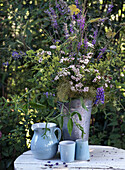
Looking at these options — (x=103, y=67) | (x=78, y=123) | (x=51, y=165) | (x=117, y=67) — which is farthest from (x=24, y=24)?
(x=51, y=165)

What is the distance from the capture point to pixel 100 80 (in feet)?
4.79

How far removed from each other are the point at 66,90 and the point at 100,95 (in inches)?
7.6

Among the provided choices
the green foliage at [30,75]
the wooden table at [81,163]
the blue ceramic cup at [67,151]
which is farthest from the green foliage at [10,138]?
the blue ceramic cup at [67,151]

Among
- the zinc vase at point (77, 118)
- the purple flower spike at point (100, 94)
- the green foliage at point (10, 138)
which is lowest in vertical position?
the green foliage at point (10, 138)

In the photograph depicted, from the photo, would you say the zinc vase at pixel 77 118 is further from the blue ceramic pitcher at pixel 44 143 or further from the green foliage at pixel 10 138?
the green foliage at pixel 10 138

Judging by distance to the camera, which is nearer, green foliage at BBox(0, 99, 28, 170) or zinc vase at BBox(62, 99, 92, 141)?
zinc vase at BBox(62, 99, 92, 141)

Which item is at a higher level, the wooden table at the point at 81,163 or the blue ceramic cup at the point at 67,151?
the blue ceramic cup at the point at 67,151

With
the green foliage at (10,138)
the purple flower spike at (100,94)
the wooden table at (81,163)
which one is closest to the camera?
the wooden table at (81,163)

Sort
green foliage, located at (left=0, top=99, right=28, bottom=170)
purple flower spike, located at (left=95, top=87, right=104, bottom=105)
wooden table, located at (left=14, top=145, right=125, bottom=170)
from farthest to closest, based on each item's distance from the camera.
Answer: green foliage, located at (left=0, top=99, right=28, bottom=170), purple flower spike, located at (left=95, top=87, right=104, bottom=105), wooden table, located at (left=14, top=145, right=125, bottom=170)

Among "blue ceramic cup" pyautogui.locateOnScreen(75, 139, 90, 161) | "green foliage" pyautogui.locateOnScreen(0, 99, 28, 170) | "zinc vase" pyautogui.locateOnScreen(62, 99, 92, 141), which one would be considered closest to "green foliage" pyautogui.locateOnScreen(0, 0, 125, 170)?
"green foliage" pyautogui.locateOnScreen(0, 99, 28, 170)

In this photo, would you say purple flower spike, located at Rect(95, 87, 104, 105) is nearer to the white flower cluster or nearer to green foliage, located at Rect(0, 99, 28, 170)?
the white flower cluster

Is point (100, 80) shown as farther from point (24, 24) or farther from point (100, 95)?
point (24, 24)

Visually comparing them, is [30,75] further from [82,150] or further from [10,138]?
[82,150]

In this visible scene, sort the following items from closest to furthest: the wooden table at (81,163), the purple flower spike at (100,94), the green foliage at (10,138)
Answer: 1. the wooden table at (81,163)
2. the purple flower spike at (100,94)
3. the green foliage at (10,138)
